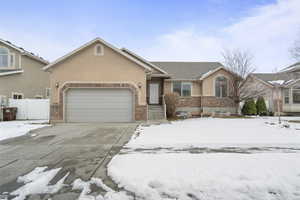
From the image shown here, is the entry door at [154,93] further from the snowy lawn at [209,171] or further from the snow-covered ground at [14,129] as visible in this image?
the snowy lawn at [209,171]

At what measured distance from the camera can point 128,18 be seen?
16891mm

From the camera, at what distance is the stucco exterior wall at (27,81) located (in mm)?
15206

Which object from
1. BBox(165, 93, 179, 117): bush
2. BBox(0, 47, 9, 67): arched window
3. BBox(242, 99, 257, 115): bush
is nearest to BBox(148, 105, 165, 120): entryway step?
BBox(165, 93, 179, 117): bush

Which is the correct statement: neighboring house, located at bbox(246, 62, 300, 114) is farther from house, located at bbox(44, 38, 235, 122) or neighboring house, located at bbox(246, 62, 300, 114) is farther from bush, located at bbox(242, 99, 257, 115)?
house, located at bbox(44, 38, 235, 122)

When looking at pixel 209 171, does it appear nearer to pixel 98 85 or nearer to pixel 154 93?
pixel 98 85

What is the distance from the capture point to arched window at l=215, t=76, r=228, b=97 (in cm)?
1731

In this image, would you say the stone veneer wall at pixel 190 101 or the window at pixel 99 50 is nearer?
the window at pixel 99 50

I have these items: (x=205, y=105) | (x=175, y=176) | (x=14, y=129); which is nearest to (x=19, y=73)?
(x=14, y=129)

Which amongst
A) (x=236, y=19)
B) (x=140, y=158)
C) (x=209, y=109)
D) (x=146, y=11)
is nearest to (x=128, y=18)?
(x=146, y=11)

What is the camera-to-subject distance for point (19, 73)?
16.3m

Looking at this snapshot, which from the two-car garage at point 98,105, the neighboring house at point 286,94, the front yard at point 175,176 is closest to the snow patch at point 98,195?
the front yard at point 175,176

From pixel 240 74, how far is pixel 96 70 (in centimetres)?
1338

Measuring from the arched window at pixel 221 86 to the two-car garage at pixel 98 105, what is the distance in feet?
29.2

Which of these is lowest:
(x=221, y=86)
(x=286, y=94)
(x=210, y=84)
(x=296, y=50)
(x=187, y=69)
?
(x=286, y=94)
